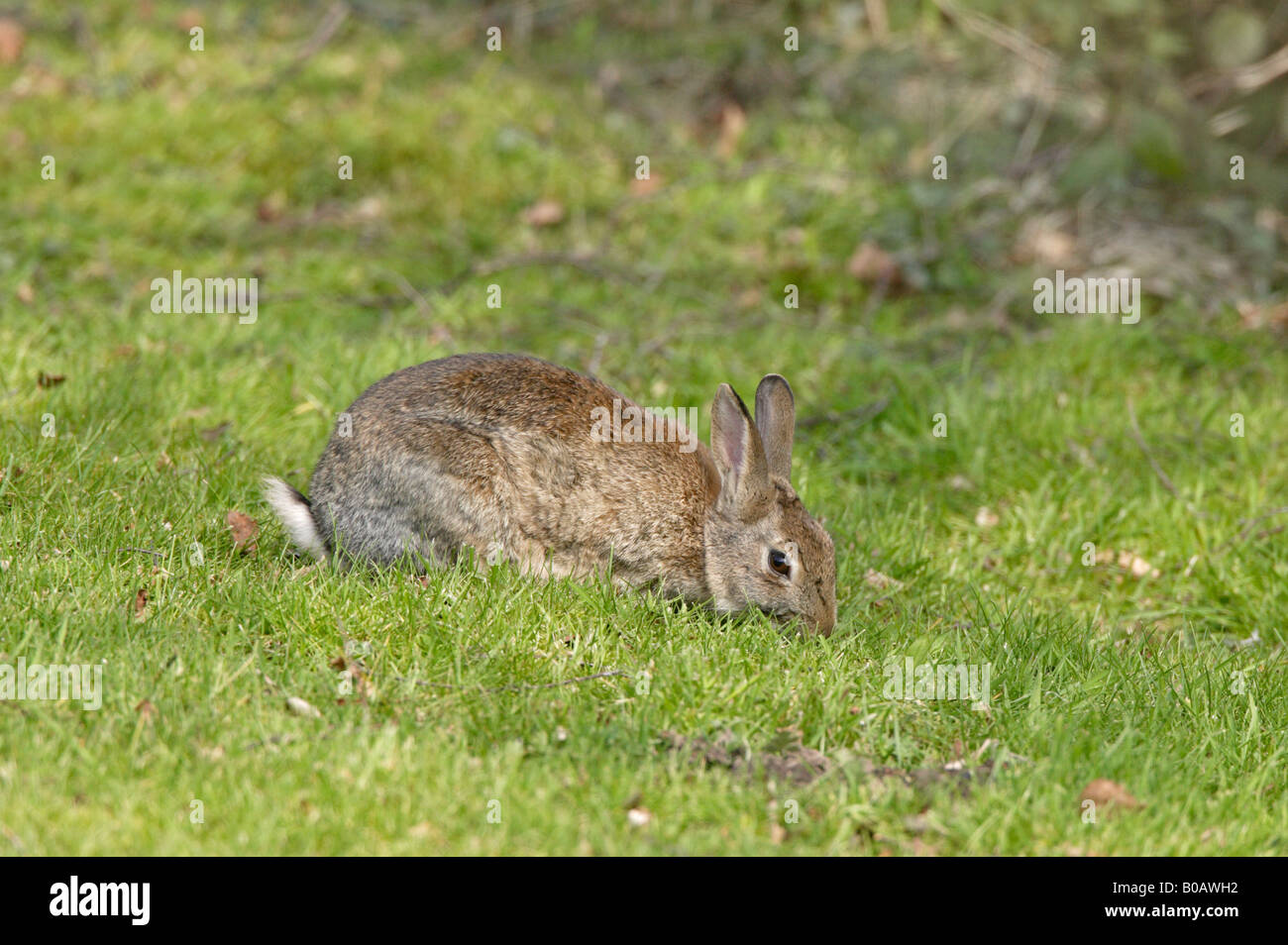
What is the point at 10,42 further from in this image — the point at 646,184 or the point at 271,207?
the point at 646,184

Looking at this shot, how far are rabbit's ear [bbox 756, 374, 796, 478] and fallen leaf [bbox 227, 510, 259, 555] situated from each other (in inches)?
85.2

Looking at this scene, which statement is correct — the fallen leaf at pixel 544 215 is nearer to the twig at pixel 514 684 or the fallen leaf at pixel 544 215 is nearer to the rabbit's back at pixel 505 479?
the rabbit's back at pixel 505 479

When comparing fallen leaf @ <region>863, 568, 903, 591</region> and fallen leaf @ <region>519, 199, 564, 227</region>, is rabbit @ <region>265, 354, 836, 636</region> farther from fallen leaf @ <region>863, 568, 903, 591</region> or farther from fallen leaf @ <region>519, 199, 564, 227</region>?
fallen leaf @ <region>519, 199, 564, 227</region>

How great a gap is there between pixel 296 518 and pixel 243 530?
220 millimetres

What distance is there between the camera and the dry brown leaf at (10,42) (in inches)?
420

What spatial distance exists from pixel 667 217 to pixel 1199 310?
150 inches

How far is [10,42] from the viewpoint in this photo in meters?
10.8

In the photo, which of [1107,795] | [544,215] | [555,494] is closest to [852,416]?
[555,494]

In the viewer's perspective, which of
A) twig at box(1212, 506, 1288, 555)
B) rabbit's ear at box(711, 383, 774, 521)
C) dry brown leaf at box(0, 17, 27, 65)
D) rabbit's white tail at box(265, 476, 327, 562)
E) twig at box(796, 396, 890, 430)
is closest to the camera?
rabbit's white tail at box(265, 476, 327, 562)

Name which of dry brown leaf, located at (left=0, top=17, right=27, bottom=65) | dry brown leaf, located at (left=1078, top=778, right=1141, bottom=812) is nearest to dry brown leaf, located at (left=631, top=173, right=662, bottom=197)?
dry brown leaf, located at (left=0, top=17, right=27, bottom=65)

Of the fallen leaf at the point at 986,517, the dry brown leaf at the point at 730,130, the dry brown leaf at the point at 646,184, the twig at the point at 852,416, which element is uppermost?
the dry brown leaf at the point at 730,130

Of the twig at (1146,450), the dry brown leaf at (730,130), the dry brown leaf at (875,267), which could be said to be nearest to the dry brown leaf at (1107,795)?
the twig at (1146,450)

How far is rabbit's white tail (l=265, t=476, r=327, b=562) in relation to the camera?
18.4 feet

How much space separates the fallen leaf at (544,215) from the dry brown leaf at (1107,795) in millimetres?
6692
